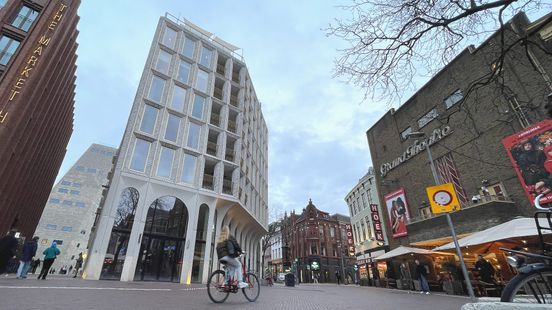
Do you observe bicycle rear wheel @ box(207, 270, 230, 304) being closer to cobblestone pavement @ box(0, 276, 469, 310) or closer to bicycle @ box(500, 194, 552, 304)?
cobblestone pavement @ box(0, 276, 469, 310)

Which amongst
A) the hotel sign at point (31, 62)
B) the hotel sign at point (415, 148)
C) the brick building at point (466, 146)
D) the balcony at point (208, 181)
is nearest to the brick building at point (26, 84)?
the hotel sign at point (31, 62)

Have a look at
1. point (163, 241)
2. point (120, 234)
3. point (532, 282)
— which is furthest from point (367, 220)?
point (532, 282)

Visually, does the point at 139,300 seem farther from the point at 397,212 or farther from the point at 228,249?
the point at 397,212

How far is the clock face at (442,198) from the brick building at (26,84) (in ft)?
91.6

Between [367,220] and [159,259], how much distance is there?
24.5m

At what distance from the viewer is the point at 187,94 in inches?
906

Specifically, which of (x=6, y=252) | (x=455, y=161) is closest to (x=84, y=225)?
(x=6, y=252)

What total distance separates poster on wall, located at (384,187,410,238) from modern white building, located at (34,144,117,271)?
64.0 meters

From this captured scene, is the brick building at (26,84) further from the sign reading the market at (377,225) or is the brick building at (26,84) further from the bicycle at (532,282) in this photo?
the sign reading the market at (377,225)

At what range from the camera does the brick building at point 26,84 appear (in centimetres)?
1978

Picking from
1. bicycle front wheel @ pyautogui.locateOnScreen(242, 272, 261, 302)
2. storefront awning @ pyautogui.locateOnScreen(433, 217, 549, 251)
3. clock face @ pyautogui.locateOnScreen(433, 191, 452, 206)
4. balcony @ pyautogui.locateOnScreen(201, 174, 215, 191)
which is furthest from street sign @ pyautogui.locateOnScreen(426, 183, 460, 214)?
balcony @ pyautogui.locateOnScreen(201, 174, 215, 191)

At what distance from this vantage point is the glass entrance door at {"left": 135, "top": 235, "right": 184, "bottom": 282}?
1688 cm

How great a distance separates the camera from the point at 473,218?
15.0 m

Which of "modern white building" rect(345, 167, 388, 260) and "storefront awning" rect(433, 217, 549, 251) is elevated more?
"modern white building" rect(345, 167, 388, 260)
